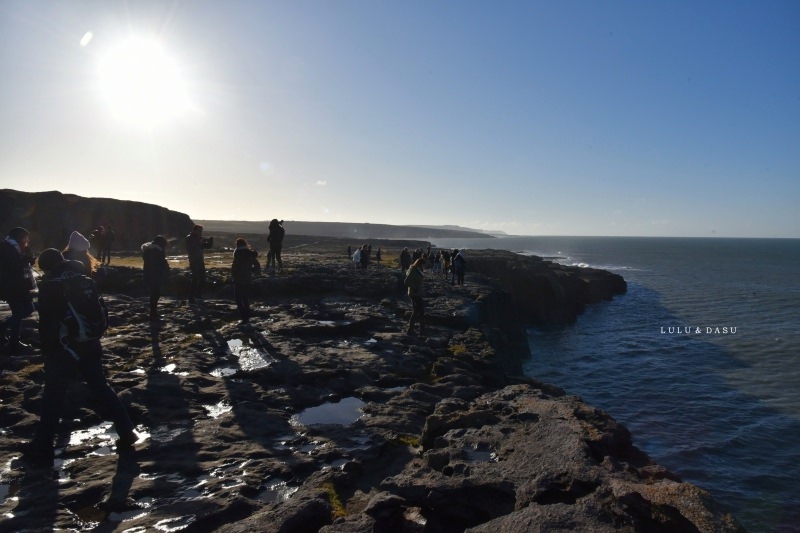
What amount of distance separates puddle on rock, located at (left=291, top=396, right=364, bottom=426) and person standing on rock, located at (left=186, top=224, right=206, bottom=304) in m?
8.39

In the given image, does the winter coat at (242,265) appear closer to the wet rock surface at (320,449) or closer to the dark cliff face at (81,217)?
the wet rock surface at (320,449)

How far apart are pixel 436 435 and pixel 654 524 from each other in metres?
3.56

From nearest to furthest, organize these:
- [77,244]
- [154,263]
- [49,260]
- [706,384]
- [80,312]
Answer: [80,312] < [49,260] < [77,244] < [154,263] < [706,384]

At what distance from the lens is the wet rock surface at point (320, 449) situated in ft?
16.8

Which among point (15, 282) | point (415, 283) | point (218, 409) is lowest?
point (218, 409)

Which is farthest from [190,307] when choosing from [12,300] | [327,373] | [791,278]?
[791,278]

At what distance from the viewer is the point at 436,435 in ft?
25.4

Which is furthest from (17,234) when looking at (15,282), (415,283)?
(415,283)

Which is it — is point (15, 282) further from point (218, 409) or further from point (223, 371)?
point (218, 409)

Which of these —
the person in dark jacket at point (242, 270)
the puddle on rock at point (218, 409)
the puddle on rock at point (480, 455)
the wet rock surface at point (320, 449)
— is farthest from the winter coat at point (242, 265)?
the puddle on rock at point (480, 455)

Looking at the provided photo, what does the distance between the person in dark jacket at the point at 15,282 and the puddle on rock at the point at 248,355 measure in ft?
14.0

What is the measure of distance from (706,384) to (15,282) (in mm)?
25354

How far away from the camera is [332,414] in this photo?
8711 millimetres

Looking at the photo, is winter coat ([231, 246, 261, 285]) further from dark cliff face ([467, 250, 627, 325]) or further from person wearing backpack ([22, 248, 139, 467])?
dark cliff face ([467, 250, 627, 325])
